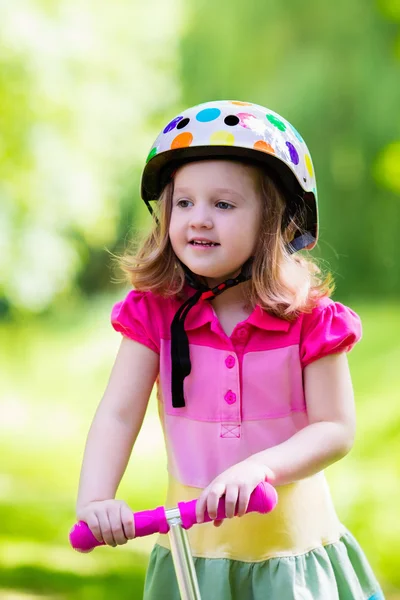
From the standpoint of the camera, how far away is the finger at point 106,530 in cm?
183

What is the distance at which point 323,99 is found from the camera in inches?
329

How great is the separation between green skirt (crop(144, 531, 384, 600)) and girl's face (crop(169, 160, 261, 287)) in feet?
2.13

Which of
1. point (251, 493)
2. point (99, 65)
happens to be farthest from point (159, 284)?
point (99, 65)

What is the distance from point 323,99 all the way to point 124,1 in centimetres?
214

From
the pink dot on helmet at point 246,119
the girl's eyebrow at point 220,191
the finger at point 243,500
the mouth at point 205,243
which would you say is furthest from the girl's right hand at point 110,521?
the pink dot on helmet at point 246,119

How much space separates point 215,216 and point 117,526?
2.26ft

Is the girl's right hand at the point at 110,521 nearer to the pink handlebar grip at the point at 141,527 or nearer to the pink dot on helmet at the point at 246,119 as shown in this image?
the pink handlebar grip at the point at 141,527

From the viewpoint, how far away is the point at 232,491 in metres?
1.77

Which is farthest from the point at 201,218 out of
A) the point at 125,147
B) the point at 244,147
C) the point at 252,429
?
the point at 125,147

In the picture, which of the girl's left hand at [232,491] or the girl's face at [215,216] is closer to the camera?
the girl's left hand at [232,491]

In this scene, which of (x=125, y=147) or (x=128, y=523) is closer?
(x=128, y=523)

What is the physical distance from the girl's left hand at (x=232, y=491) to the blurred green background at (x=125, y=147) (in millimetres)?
4978

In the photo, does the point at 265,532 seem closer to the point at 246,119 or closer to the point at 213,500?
the point at 213,500

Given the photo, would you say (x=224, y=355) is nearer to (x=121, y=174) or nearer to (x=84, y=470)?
(x=84, y=470)
